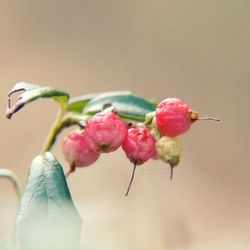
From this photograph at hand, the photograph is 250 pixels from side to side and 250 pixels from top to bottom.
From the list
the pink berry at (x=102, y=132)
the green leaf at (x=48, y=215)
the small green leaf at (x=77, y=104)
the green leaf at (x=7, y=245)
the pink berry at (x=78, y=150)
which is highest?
the small green leaf at (x=77, y=104)

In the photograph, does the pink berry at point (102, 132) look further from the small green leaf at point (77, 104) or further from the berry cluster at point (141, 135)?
the small green leaf at point (77, 104)

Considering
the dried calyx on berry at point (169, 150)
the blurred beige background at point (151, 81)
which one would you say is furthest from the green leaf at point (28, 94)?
the blurred beige background at point (151, 81)

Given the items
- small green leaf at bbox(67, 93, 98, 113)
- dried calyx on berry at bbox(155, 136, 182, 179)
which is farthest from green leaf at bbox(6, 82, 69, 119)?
dried calyx on berry at bbox(155, 136, 182, 179)

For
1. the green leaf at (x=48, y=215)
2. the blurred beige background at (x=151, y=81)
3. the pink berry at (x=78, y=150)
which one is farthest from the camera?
the blurred beige background at (x=151, y=81)

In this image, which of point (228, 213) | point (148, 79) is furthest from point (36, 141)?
point (228, 213)

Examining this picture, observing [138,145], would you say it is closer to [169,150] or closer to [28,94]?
[169,150]

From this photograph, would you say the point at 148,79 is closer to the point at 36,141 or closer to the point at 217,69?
the point at 217,69

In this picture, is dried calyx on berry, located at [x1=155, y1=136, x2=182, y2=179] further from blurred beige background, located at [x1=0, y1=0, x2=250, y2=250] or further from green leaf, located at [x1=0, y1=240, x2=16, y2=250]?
blurred beige background, located at [x1=0, y1=0, x2=250, y2=250]
